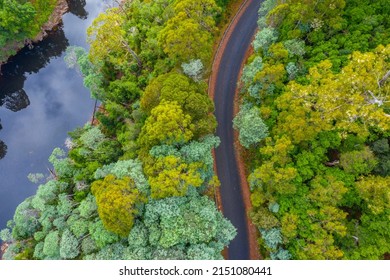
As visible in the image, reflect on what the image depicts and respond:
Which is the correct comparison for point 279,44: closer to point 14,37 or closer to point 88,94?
point 88,94

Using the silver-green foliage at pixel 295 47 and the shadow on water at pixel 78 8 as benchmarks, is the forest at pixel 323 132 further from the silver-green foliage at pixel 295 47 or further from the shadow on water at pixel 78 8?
the shadow on water at pixel 78 8

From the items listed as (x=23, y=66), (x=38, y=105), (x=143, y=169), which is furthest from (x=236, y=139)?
(x=23, y=66)

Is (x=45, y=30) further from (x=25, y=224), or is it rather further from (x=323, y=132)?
(x=323, y=132)

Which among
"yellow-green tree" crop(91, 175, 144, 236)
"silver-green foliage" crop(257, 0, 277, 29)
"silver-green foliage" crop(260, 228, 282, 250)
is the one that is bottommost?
"silver-green foliage" crop(260, 228, 282, 250)

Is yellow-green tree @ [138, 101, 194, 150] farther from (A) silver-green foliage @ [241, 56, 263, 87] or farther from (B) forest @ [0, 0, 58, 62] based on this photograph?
(B) forest @ [0, 0, 58, 62]

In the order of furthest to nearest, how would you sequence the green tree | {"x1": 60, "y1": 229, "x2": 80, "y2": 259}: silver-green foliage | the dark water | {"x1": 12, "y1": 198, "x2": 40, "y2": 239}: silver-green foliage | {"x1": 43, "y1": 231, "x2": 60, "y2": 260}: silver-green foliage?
the dark water < {"x1": 12, "y1": 198, "x2": 40, "y2": 239}: silver-green foliage < {"x1": 43, "y1": 231, "x2": 60, "y2": 260}: silver-green foliage < {"x1": 60, "y1": 229, "x2": 80, "y2": 259}: silver-green foliage < the green tree

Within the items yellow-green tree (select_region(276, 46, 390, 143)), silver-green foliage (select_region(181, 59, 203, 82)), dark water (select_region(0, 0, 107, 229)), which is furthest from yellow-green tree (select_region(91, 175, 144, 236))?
dark water (select_region(0, 0, 107, 229))
